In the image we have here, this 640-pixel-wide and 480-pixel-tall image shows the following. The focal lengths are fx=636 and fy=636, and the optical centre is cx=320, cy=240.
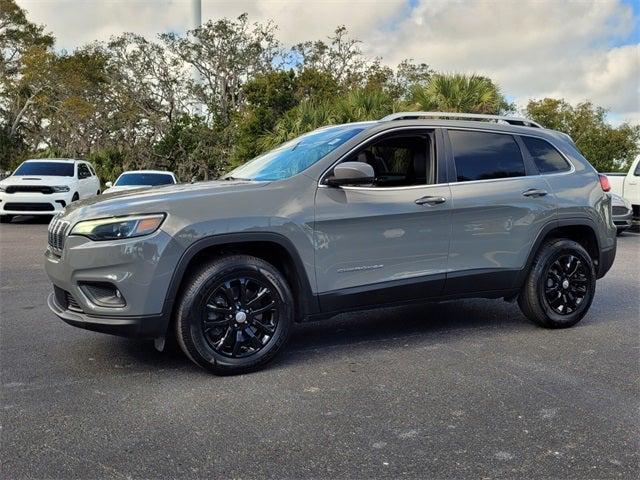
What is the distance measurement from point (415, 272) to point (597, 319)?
92.0 inches

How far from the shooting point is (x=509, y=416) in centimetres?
368

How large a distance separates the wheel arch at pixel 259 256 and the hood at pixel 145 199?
310 mm

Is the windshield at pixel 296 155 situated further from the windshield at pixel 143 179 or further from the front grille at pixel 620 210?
the windshield at pixel 143 179

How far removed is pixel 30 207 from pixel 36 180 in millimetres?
679

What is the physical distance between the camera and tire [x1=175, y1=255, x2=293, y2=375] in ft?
13.8

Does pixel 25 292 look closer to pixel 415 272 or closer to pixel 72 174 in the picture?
pixel 415 272

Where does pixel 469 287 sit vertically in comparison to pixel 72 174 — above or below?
below

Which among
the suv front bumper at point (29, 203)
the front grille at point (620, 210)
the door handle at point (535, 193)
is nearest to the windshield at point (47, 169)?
the suv front bumper at point (29, 203)

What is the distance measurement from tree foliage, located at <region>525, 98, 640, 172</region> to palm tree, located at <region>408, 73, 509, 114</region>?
40.3 feet

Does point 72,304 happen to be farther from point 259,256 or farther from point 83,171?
point 83,171

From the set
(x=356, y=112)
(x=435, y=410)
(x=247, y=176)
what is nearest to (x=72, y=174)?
(x=356, y=112)

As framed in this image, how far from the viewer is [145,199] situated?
4.20 meters

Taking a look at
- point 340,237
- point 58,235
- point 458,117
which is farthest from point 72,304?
point 458,117

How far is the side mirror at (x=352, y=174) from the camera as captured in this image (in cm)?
449
